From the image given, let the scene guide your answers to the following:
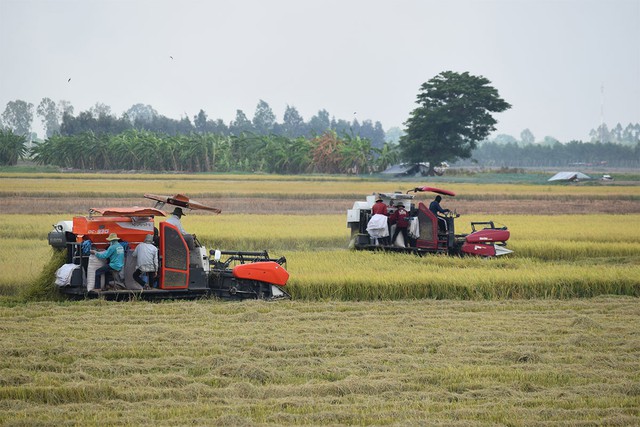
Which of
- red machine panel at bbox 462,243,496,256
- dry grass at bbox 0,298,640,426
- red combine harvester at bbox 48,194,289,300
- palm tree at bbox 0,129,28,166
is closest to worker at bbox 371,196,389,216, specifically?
red machine panel at bbox 462,243,496,256

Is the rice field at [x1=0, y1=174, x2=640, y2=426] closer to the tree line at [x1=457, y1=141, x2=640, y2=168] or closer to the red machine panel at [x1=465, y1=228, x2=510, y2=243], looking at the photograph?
the red machine panel at [x1=465, y1=228, x2=510, y2=243]

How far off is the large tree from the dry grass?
Result: 2162 inches

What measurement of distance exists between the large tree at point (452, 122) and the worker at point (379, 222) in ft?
156

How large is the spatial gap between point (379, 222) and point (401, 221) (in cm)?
62

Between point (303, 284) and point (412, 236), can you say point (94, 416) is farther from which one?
point (412, 236)

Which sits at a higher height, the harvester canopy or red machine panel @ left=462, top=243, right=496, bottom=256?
the harvester canopy

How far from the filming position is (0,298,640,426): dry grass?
8.35m

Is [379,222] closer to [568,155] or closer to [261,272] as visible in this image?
[261,272]

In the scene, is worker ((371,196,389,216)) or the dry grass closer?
the dry grass

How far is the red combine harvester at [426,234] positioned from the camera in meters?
20.1

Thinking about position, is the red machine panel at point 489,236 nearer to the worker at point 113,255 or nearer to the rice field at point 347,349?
the rice field at point 347,349

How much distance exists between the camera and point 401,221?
67.7ft

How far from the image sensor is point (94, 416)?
26.8 feet

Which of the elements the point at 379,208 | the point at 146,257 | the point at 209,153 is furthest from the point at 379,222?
the point at 209,153
